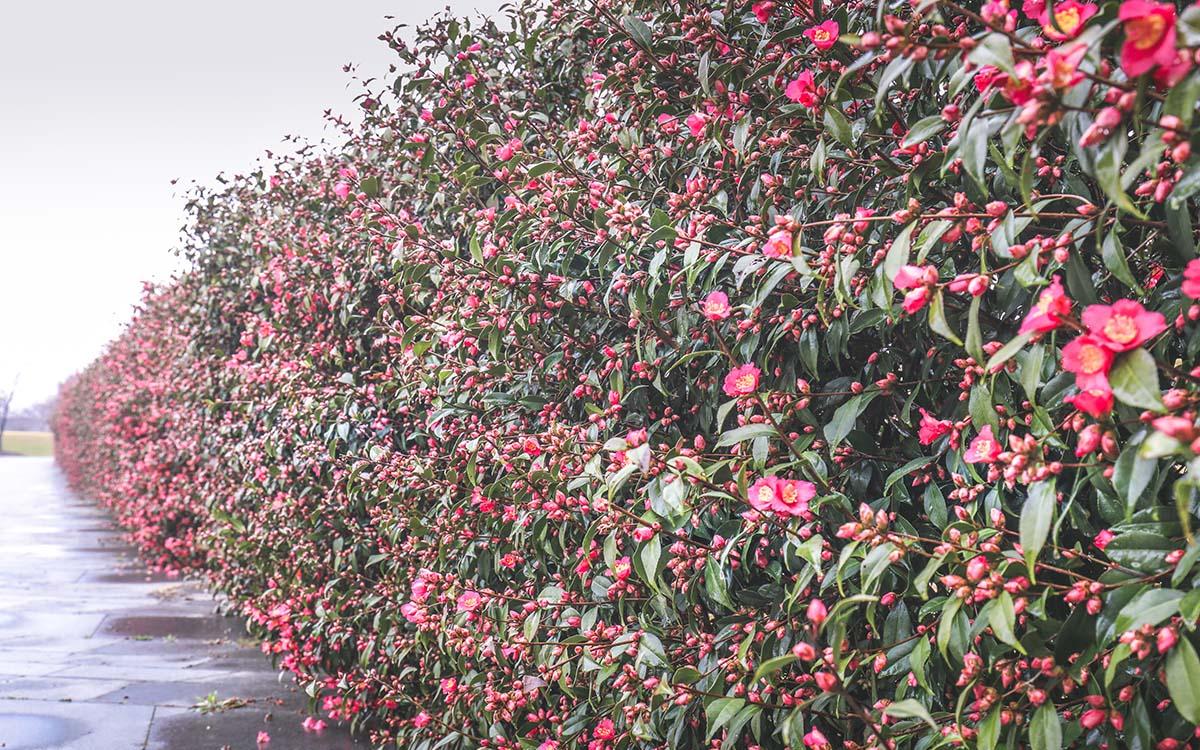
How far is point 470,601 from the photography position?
7.38 ft

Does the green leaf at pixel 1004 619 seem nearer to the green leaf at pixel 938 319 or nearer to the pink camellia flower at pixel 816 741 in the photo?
the green leaf at pixel 938 319

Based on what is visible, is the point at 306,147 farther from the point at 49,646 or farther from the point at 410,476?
the point at 49,646

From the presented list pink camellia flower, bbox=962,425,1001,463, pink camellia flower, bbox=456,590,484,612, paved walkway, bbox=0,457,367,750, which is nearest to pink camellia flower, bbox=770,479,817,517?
pink camellia flower, bbox=962,425,1001,463

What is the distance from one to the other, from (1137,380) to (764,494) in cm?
65

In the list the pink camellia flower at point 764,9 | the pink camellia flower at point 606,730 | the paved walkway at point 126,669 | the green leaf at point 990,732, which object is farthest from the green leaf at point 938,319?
the paved walkway at point 126,669

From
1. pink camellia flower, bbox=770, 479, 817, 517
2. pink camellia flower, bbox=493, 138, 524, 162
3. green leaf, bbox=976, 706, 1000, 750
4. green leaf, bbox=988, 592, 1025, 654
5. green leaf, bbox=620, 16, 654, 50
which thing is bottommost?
green leaf, bbox=976, 706, 1000, 750

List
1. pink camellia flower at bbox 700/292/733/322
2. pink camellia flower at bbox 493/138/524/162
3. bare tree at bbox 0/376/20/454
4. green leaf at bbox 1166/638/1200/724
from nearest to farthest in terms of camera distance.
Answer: green leaf at bbox 1166/638/1200/724
pink camellia flower at bbox 700/292/733/322
pink camellia flower at bbox 493/138/524/162
bare tree at bbox 0/376/20/454

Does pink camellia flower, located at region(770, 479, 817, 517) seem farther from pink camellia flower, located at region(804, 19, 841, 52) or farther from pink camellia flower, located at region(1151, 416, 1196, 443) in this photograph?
pink camellia flower, located at region(804, 19, 841, 52)

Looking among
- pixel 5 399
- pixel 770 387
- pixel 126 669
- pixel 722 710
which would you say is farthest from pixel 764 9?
pixel 5 399

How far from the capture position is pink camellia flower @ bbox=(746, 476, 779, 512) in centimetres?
143

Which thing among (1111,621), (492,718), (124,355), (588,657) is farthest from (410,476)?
(124,355)

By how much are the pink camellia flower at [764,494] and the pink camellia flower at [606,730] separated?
0.80 metres

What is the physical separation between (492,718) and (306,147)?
2871mm

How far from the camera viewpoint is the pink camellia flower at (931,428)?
1404 millimetres
